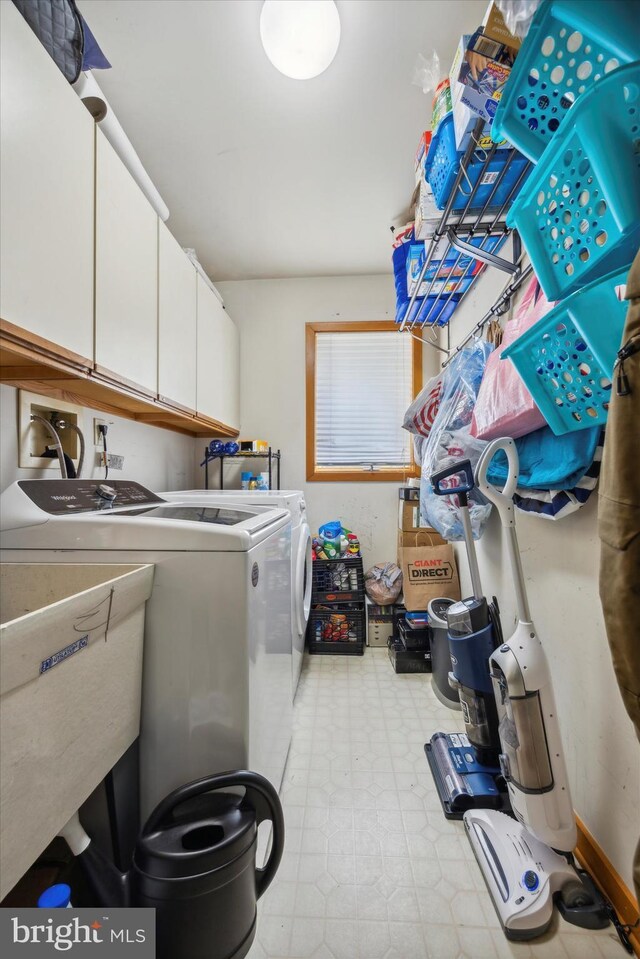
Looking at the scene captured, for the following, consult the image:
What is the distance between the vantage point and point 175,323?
1.90 metres

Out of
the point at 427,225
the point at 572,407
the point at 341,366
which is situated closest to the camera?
the point at 572,407

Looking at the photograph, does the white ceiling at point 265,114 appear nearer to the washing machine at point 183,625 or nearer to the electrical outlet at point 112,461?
the electrical outlet at point 112,461

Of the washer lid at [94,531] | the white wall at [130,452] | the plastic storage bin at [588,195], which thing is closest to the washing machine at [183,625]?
the washer lid at [94,531]

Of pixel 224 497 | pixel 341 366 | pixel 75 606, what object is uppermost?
pixel 341 366

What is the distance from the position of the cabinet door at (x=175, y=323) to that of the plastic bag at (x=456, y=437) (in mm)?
1280

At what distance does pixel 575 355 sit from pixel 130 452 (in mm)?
2065

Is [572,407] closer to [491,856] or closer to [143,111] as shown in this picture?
[491,856]

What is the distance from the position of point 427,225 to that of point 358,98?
0.63m

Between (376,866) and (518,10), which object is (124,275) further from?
(376,866)

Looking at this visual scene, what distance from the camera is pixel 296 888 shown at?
1.08 metres

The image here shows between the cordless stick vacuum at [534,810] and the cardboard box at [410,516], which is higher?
the cardboard box at [410,516]

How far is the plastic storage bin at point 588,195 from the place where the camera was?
596mm

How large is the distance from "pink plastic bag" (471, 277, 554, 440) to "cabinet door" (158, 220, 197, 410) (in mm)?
1389

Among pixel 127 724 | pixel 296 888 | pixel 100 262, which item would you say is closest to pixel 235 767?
pixel 127 724
